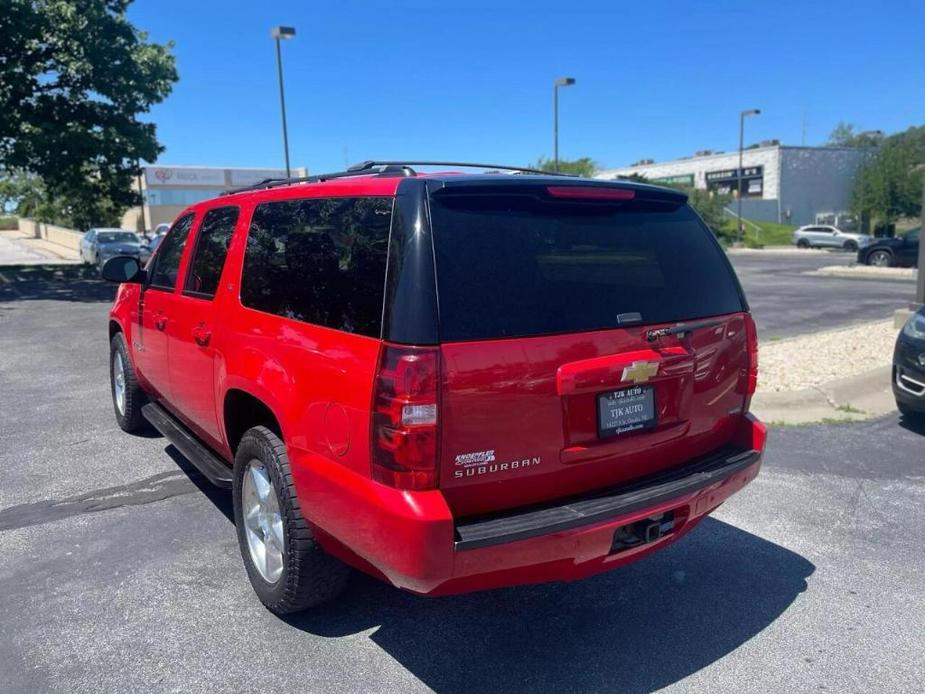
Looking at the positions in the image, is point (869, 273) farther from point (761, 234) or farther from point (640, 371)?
point (761, 234)

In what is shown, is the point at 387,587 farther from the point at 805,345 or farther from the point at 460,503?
the point at 805,345

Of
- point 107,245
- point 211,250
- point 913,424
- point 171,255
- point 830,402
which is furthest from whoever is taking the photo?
point 107,245

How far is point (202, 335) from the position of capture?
395 centimetres

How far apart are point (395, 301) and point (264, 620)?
5.70 ft

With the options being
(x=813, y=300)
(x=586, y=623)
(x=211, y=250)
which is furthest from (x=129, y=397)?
(x=813, y=300)

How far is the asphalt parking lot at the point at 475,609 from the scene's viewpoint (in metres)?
3.00

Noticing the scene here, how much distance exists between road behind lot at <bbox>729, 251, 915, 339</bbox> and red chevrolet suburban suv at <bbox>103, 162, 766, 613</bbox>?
28.7ft

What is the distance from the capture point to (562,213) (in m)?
3.04

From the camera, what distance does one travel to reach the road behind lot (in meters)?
12.9

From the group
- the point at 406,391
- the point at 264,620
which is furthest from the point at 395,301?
the point at 264,620

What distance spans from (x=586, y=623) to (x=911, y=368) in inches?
169

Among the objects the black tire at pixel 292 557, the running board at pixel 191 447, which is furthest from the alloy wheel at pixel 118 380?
the black tire at pixel 292 557

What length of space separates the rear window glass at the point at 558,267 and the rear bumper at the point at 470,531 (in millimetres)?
655

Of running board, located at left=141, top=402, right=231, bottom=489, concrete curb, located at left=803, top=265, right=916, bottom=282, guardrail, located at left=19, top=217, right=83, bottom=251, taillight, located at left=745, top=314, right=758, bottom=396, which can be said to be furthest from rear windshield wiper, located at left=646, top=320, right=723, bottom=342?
guardrail, located at left=19, top=217, right=83, bottom=251
